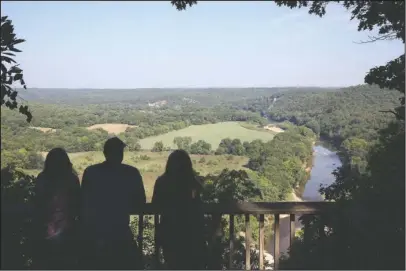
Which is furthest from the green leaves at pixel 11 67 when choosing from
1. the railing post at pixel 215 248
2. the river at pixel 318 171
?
the river at pixel 318 171

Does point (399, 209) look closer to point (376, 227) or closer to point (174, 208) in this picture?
point (376, 227)

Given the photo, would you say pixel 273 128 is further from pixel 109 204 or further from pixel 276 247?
pixel 109 204

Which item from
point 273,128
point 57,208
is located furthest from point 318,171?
point 57,208

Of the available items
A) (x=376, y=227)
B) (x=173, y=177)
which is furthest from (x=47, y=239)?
(x=376, y=227)

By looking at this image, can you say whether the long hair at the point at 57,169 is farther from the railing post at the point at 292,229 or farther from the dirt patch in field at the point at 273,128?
the dirt patch in field at the point at 273,128

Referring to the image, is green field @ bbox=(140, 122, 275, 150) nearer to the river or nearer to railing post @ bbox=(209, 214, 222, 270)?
the river

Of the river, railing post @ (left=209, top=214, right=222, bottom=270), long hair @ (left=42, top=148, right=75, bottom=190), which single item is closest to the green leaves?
long hair @ (left=42, top=148, right=75, bottom=190)
